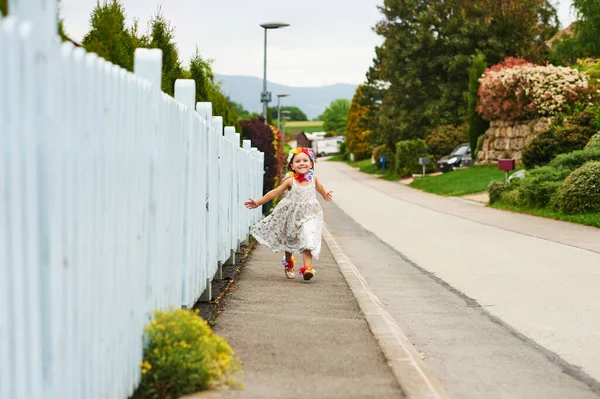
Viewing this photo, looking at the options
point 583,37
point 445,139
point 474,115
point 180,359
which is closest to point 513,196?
point 180,359

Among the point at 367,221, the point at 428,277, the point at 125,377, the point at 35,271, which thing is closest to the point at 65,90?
the point at 35,271

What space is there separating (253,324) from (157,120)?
2.36 m

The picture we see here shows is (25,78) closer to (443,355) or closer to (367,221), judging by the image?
(443,355)

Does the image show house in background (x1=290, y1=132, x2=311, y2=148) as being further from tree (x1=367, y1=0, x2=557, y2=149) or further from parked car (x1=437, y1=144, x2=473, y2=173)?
parked car (x1=437, y1=144, x2=473, y2=173)

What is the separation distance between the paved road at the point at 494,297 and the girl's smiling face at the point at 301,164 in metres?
1.62

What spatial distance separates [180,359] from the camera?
461 cm

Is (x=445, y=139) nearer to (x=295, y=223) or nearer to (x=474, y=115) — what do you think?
(x=474, y=115)

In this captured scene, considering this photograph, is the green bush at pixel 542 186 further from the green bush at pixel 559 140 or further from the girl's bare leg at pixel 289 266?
the girl's bare leg at pixel 289 266

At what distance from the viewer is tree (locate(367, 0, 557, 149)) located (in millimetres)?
59844

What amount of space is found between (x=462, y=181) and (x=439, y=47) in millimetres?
23210

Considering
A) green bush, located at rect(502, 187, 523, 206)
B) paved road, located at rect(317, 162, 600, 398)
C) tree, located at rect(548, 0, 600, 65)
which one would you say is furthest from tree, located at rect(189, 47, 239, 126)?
tree, located at rect(548, 0, 600, 65)

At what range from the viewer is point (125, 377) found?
4402 millimetres

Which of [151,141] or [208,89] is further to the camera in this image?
[208,89]

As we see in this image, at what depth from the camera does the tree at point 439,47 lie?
196ft
